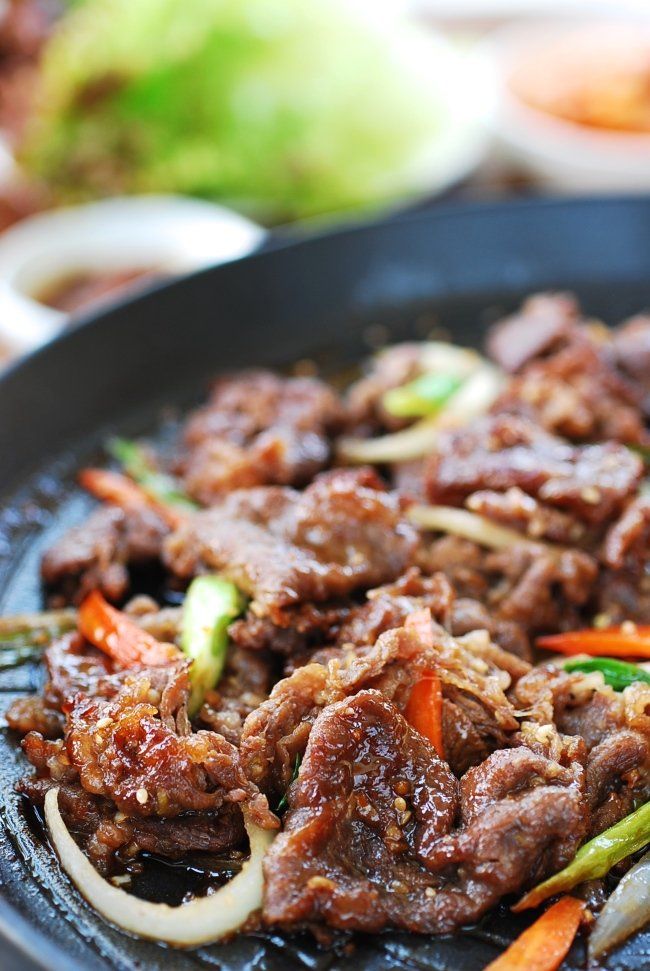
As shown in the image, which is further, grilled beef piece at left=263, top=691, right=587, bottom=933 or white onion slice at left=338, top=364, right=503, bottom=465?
white onion slice at left=338, top=364, right=503, bottom=465

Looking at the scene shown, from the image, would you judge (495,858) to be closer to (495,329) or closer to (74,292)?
(495,329)

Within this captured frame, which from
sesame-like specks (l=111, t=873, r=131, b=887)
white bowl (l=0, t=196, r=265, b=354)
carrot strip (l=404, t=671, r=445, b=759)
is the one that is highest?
white bowl (l=0, t=196, r=265, b=354)

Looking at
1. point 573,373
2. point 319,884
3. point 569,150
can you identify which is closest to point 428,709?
point 319,884

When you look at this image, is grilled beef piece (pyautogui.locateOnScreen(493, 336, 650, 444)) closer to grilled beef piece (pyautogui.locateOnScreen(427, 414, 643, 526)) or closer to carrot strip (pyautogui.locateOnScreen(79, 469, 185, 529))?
grilled beef piece (pyautogui.locateOnScreen(427, 414, 643, 526))

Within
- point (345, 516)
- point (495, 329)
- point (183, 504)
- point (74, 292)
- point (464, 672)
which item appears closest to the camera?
point (464, 672)

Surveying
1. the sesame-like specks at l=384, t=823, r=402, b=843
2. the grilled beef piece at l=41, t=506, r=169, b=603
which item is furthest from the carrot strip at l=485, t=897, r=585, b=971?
the grilled beef piece at l=41, t=506, r=169, b=603

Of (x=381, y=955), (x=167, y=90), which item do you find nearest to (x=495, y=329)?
(x=381, y=955)

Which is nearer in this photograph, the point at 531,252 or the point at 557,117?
the point at 531,252
